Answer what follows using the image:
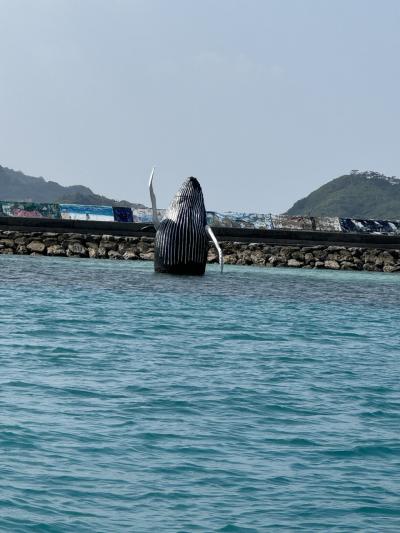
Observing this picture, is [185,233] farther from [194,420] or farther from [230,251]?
[194,420]

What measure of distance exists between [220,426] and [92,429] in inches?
50.6

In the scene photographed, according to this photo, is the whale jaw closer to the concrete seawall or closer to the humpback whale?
the humpback whale

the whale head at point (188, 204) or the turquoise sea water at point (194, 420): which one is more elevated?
the whale head at point (188, 204)

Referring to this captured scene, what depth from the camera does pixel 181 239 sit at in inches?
1384

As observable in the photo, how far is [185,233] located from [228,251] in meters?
14.6

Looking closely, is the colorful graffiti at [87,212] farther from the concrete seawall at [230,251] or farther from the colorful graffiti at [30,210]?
the concrete seawall at [230,251]

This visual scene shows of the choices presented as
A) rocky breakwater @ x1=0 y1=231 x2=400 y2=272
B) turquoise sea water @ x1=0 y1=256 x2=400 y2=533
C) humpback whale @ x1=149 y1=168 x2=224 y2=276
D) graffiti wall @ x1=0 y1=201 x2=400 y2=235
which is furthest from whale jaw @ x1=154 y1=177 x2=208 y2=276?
graffiti wall @ x1=0 y1=201 x2=400 y2=235

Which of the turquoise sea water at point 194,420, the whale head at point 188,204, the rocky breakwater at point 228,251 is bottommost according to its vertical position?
the turquoise sea water at point 194,420

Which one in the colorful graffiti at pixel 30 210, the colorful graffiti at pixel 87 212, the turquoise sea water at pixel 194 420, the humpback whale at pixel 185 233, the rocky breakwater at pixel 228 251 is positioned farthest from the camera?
the colorful graffiti at pixel 30 210

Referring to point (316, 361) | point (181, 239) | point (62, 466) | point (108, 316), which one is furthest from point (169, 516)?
point (181, 239)

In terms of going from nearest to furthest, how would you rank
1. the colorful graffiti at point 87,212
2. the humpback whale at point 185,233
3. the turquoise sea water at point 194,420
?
the turquoise sea water at point 194,420 → the humpback whale at point 185,233 → the colorful graffiti at point 87,212

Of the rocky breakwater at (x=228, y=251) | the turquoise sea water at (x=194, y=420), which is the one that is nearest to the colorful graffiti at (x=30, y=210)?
the rocky breakwater at (x=228, y=251)

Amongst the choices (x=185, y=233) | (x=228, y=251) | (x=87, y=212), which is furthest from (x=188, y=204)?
(x=87, y=212)

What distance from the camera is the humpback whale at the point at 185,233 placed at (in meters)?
35.1
